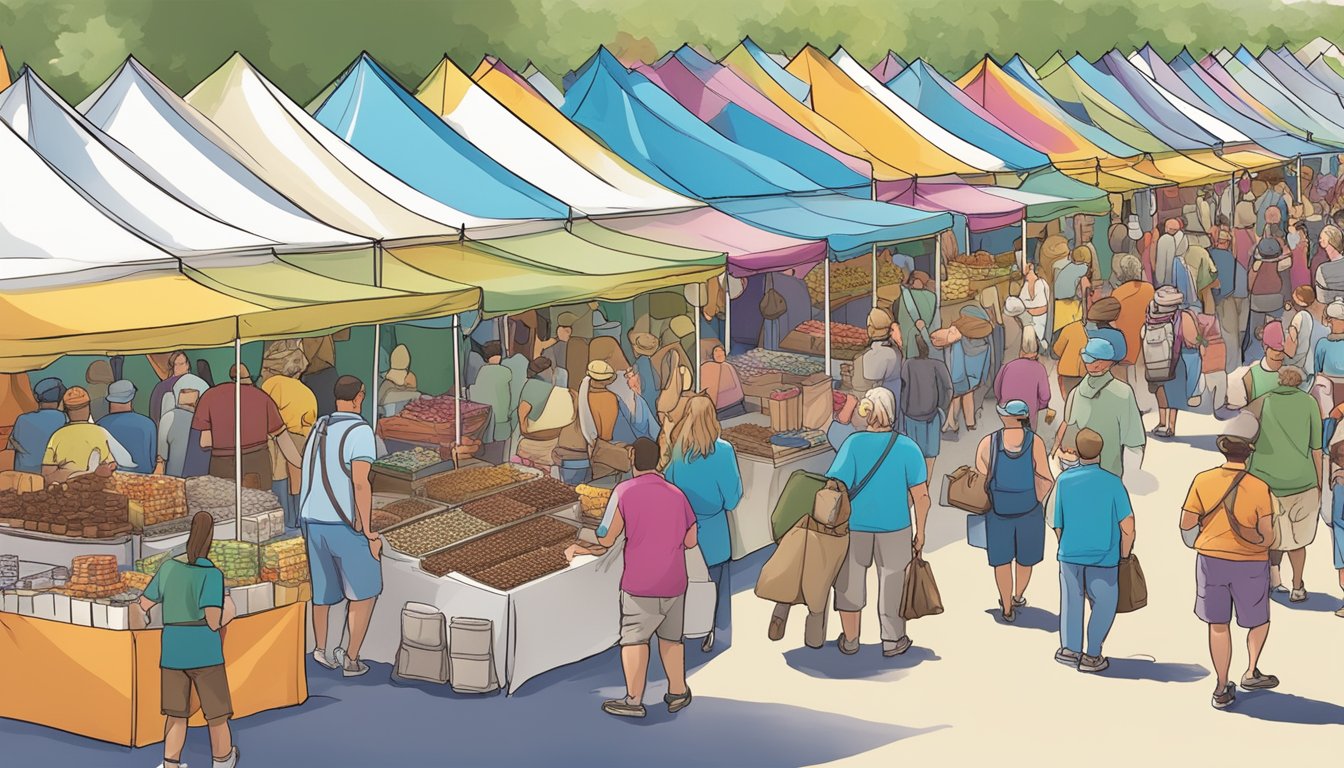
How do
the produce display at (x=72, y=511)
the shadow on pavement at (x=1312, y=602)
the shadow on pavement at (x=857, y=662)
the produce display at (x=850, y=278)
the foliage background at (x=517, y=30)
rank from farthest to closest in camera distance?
the foliage background at (x=517, y=30), the produce display at (x=850, y=278), the shadow on pavement at (x=1312, y=602), the produce display at (x=72, y=511), the shadow on pavement at (x=857, y=662)

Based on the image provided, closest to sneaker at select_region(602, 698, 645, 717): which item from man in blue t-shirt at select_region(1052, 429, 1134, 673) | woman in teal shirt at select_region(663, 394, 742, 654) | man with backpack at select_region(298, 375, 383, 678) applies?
woman in teal shirt at select_region(663, 394, 742, 654)

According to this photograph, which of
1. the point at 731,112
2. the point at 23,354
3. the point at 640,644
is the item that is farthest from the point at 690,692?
the point at 731,112

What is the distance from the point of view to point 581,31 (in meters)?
31.3

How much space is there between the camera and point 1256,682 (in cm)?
791

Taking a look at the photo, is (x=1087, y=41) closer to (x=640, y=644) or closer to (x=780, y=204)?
(x=780, y=204)

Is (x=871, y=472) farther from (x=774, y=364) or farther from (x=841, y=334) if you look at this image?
(x=841, y=334)

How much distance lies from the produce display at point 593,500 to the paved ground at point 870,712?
3.13 feet

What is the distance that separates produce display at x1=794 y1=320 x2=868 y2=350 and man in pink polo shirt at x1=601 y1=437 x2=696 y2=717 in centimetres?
747

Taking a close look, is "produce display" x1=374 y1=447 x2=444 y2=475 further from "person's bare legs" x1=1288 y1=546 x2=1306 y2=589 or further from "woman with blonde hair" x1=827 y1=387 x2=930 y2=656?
"person's bare legs" x1=1288 y1=546 x2=1306 y2=589

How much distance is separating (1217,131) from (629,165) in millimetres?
13101

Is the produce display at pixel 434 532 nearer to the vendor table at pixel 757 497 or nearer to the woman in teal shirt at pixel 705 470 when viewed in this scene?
the woman in teal shirt at pixel 705 470

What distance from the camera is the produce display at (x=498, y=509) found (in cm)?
905

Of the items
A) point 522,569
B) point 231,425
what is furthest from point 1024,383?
point 231,425

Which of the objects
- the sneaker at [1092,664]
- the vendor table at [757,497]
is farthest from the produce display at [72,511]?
the sneaker at [1092,664]
